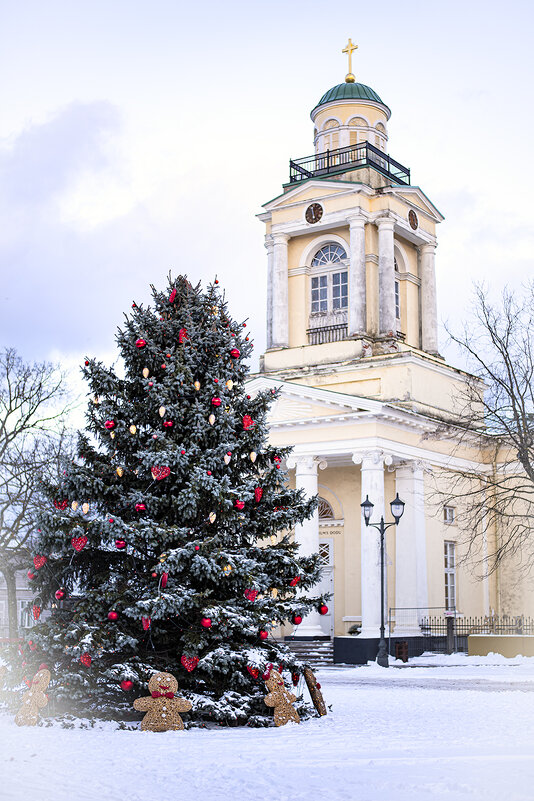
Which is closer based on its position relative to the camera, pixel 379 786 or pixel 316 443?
pixel 379 786

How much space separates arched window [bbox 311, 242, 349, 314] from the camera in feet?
123

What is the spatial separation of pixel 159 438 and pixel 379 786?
627cm

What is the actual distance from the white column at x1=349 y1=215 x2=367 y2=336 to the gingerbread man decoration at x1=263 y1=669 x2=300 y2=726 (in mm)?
23111

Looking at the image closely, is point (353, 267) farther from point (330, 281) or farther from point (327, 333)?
point (327, 333)

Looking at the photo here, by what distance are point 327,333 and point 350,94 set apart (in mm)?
9948

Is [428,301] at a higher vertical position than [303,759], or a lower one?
higher

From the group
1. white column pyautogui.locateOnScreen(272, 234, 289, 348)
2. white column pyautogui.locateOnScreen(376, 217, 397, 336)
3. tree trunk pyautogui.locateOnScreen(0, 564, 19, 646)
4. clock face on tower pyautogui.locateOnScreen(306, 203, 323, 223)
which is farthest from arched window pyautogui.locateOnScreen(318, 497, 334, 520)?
tree trunk pyautogui.locateOnScreen(0, 564, 19, 646)

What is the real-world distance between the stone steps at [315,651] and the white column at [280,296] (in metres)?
11.7

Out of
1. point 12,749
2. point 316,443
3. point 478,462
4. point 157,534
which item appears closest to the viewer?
point 12,749

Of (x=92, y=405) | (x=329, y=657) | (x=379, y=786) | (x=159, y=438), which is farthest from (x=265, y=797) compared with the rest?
(x=329, y=657)

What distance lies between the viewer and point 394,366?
112 feet

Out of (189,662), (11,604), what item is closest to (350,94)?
(11,604)

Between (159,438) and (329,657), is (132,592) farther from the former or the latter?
(329,657)

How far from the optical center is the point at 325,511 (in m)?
35.4
